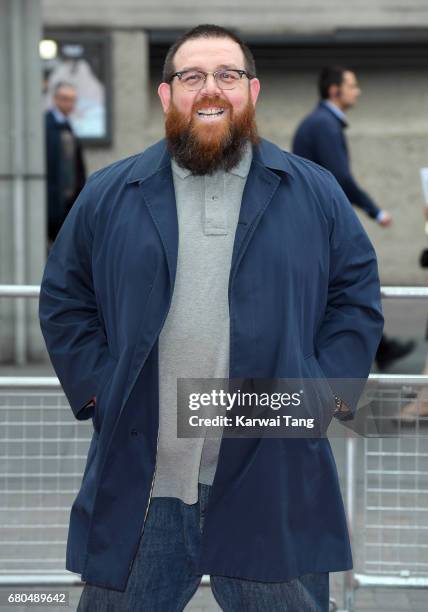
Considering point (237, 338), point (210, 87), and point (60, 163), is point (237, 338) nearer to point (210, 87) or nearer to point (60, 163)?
point (210, 87)

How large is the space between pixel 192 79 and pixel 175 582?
121cm

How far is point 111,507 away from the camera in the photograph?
3316 millimetres

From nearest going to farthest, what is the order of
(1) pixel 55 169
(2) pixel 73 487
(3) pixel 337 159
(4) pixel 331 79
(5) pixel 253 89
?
(5) pixel 253 89 → (2) pixel 73 487 → (3) pixel 337 159 → (4) pixel 331 79 → (1) pixel 55 169

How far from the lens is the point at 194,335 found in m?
3.28

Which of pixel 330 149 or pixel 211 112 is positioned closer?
pixel 211 112

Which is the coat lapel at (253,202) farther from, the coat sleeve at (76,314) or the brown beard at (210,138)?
the coat sleeve at (76,314)

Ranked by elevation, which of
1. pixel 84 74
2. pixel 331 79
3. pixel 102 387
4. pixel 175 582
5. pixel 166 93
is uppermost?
pixel 84 74

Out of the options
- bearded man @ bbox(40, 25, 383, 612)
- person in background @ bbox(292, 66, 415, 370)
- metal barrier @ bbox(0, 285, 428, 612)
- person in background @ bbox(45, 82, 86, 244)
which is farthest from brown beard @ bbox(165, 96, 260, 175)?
person in background @ bbox(45, 82, 86, 244)

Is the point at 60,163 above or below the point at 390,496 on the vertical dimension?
above

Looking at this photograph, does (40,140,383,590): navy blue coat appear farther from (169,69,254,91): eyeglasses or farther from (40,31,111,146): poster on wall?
(40,31,111,146): poster on wall

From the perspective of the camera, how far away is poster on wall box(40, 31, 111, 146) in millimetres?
15281

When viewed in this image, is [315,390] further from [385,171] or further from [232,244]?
[385,171]

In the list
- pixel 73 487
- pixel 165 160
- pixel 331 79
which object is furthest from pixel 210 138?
pixel 331 79

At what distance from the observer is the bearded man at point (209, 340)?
3268mm
